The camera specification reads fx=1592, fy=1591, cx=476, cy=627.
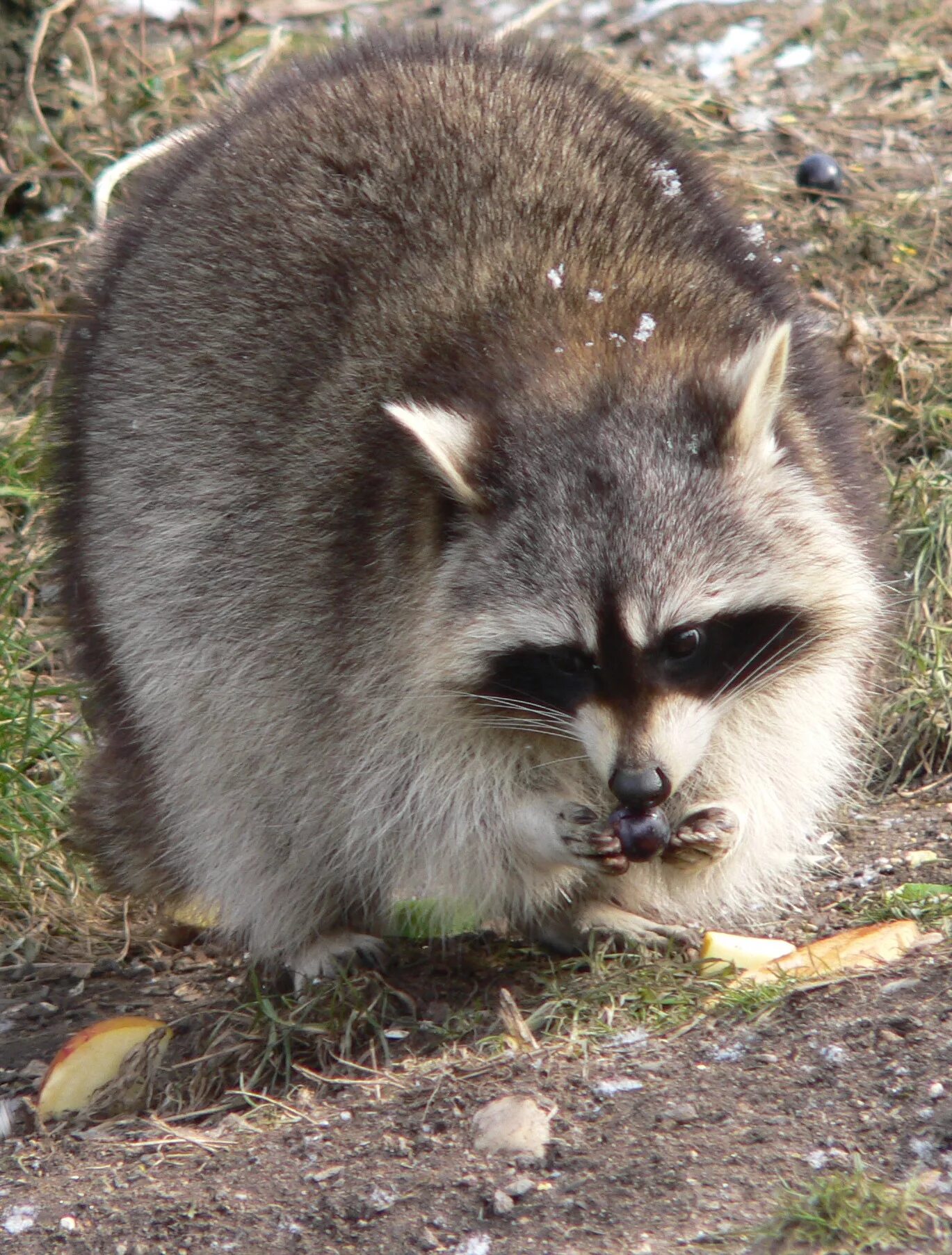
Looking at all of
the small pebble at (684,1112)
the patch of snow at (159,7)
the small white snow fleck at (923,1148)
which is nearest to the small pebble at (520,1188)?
the small pebble at (684,1112)

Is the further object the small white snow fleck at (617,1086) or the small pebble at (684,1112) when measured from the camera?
the small white snow fleck at (617,1086)

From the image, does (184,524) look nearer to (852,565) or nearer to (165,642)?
(165,642)

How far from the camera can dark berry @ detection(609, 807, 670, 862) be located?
3303 millimetres

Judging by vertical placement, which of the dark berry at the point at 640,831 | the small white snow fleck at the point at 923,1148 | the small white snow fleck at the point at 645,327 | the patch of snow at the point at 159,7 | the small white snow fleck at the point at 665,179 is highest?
the small white snow fleck at the point at 665,179

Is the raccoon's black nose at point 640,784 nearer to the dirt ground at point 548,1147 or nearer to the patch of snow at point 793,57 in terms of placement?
the dirt ground at point 548,1147

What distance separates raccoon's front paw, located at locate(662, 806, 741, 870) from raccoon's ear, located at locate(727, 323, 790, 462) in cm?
85

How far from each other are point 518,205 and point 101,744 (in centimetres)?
181

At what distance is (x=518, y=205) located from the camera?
3.71 meters

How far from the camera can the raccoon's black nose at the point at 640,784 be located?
119 inches

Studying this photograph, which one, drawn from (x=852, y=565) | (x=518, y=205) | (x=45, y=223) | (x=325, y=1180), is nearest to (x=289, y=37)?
(x=45, y=223)

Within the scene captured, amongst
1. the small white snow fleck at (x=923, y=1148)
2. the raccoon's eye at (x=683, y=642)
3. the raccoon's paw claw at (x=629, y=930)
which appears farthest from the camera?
the raccoon's paw claw at (x=629, y=930)

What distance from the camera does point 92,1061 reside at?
3629 millimetres

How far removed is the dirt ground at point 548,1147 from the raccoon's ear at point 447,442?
45.8 inches

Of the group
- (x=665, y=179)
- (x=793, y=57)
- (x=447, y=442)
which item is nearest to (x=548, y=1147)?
(x=447, y=442)
